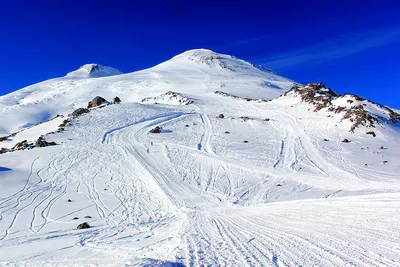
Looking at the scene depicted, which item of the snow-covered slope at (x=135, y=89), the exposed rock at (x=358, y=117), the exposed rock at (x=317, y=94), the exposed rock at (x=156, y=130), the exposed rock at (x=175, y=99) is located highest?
the snow-covered slope at (x=135, y=89)

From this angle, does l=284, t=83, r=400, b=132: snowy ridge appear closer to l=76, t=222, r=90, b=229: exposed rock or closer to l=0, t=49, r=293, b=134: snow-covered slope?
l=76, t=222, r=90, b=229: exposed rock

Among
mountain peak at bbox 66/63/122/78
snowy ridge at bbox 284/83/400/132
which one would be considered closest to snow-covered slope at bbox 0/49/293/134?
snowy ridge at bbox 284/83/400/132

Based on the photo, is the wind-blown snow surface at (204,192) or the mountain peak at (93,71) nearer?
the wind-blown snow surface at (204,192)

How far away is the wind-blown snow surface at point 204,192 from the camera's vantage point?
5.98 m

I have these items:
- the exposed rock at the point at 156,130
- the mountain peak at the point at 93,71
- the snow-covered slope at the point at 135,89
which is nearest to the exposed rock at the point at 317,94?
the exposed rock at the point at 156,130

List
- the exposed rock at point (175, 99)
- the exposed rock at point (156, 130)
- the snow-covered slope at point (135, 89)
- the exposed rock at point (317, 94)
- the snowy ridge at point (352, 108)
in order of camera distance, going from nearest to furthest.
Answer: the snowy ridge at point (352, 108) → the exposed rock at point (156, 130) → the exposed rock at point (317, 94) → the exposed rock at point (175, 99) → the snow-covered slope at point (135, 89)

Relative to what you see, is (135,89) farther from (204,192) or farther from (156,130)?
(204,192)

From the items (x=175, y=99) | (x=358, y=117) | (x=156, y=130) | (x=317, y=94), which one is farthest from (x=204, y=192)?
(x=175, y=99)

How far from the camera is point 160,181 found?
14242 millimetres

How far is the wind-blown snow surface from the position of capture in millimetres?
5977

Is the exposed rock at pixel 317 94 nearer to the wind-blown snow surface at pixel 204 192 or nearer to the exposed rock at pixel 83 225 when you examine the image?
the wind-blown snow surface at pixel 204 192

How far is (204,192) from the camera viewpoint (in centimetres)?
1292

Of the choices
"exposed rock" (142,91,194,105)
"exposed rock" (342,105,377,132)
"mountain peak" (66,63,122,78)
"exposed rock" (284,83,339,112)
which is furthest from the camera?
"mountain peak" (66,63,122,78)

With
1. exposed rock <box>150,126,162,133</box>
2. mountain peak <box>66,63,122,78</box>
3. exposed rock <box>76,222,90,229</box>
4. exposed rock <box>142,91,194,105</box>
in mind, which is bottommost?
exposed rock <box>76,222,90,229</box>
